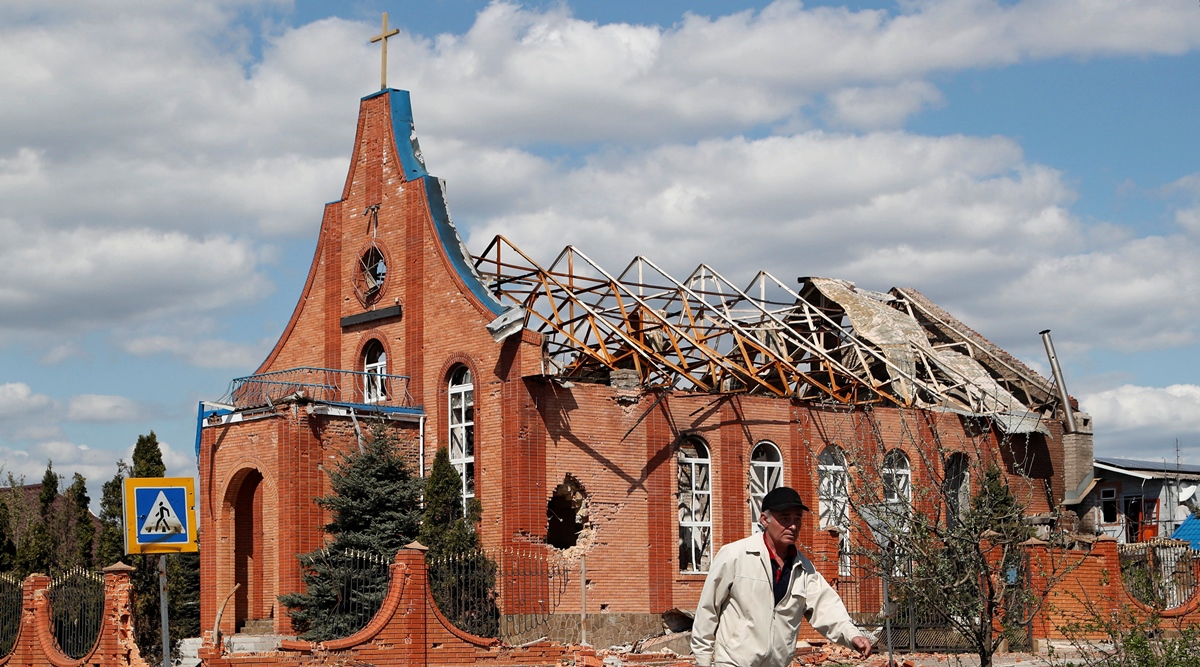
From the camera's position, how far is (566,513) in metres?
28.8

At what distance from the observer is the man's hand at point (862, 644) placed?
7.60m

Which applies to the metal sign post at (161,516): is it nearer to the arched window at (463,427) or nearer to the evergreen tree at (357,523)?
the evergreen tree at (357,523)

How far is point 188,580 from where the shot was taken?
3272cm

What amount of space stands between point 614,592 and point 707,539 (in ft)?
9.46

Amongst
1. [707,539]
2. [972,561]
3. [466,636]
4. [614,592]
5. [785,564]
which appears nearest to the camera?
[785,564]

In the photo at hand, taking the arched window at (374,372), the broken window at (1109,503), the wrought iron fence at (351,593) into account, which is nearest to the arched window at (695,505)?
the arched window at (374,372)

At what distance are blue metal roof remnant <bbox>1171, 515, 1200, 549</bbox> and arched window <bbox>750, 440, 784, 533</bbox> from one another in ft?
38.1

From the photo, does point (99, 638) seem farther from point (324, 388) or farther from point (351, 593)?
point (324, 388)

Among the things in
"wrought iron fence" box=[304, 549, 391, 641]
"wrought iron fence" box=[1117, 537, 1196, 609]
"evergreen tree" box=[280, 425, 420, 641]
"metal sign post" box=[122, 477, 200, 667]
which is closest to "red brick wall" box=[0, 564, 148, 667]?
"wrought iron fence" box=[304, 549, 391, 641]

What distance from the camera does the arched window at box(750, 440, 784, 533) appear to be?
2919 cm

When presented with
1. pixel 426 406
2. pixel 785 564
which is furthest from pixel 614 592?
pixel 785 564

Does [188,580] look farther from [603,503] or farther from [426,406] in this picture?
[603,503]

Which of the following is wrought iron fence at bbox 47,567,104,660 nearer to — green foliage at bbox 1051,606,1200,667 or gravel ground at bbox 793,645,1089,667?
gravel ground at bbox 793,645,1089,667

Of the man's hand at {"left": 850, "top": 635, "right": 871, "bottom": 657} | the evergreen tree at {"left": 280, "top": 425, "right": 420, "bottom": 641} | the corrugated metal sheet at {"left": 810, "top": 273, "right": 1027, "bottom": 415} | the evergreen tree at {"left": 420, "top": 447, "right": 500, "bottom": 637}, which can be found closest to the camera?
the man's hand at {"left": 850, "top": 635, "right": 871, "bottom": 657}
